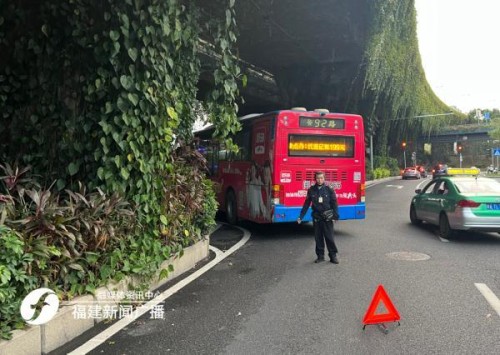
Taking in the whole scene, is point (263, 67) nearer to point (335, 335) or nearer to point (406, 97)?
point (406, 97)

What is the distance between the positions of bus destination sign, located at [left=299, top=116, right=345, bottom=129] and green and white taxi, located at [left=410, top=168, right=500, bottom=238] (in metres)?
2.89

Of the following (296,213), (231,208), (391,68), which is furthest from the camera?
(391,68)

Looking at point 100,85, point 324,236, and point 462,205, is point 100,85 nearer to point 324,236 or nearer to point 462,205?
point 324,236

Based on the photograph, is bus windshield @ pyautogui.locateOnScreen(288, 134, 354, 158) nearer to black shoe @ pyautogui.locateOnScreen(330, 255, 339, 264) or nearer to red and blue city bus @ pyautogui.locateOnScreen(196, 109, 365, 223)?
red and blue city bus @ pyautogui.locateOnScreen(196, 109, 365, 223)

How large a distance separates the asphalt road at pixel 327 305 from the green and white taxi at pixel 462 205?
54cm

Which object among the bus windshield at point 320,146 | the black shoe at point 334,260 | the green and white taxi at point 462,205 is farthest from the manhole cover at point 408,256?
the bus windshield at point 320,146

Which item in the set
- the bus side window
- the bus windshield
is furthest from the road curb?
the bus side window

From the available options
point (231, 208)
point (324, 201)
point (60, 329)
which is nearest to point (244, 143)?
point (231, 208)

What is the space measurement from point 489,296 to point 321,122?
6036 millimetres

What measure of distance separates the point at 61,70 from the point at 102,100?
852 mm

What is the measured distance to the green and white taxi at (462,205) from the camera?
32.4 feet

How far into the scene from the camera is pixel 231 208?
13.3 m

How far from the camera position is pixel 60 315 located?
440cm

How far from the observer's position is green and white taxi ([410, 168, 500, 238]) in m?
9.88
